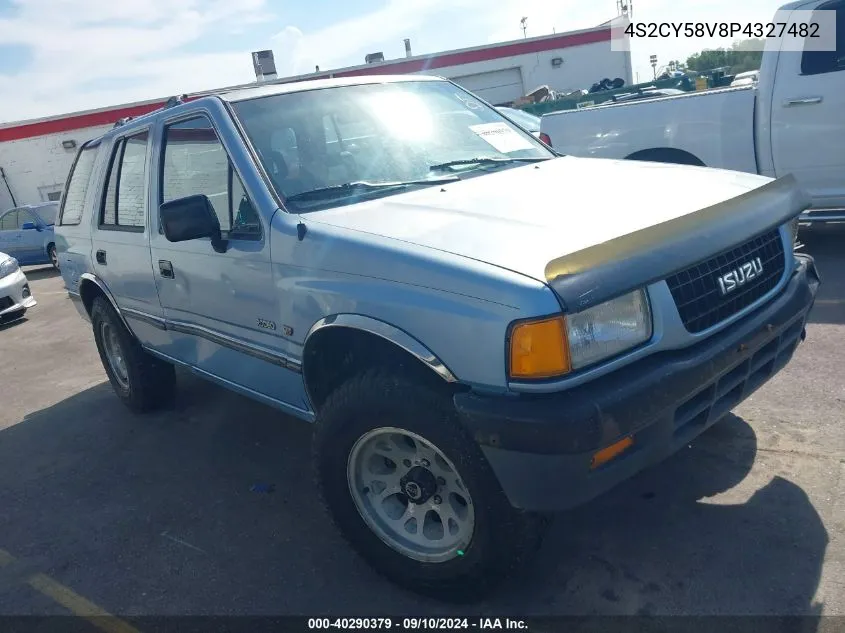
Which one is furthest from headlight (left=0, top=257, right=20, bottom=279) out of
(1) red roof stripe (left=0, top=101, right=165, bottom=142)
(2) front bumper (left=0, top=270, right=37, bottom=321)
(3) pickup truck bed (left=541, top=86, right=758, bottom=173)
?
(1) red roof stripe (left=0, top=101, right=165, bottom=142)

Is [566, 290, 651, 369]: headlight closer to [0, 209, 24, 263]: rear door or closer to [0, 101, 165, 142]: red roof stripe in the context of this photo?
[0, 209, 24, 263]: rear door

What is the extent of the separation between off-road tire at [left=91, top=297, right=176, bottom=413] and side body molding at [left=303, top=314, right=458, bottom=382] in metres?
2.61

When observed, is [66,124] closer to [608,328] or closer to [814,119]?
[814,119]

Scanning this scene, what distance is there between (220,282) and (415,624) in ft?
5.72

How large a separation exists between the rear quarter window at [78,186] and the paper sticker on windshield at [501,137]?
8.72 ft

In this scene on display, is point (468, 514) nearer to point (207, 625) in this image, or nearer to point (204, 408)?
point (207, 625)

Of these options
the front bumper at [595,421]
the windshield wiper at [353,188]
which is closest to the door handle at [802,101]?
the windshield wiper at [353,188]

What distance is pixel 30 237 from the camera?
46.6ft

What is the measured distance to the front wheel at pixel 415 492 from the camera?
8.10ft

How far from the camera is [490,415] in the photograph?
229cm

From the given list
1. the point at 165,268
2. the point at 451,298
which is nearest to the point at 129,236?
the point at 165,268

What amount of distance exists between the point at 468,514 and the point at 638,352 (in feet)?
2.63

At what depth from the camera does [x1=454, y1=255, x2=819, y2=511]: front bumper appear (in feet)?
7.31

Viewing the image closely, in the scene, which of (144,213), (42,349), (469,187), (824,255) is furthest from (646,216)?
(42,349)
